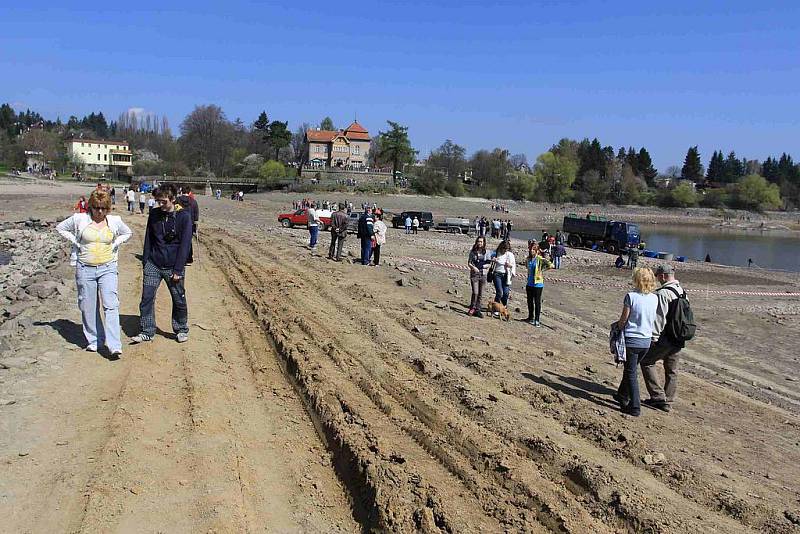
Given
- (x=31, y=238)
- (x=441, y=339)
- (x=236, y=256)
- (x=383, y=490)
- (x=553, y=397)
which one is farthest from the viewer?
(x=31, y=238)

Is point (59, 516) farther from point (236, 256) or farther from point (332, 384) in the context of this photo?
point (236, 256)

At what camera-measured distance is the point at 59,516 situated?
4070 mm

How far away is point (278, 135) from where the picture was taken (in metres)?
120

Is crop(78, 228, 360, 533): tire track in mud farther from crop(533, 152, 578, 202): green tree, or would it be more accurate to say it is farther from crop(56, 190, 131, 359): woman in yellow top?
crop(533, 152, 578, 202): green tree

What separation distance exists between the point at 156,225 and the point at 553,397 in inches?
203

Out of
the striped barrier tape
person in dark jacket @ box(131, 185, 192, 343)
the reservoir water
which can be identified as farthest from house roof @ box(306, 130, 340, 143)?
person in dark jacket @ box(131, 185, 192, 343)

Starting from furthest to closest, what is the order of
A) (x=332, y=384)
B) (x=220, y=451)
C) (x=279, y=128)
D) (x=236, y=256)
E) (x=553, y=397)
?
(x=279, y=128) < (x=236, y=256) < (x=553, y=397) < (x=332, y=384) < (x=220, y=451)

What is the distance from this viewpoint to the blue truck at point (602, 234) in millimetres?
42188

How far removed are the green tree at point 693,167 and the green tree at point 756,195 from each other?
27.8 metres

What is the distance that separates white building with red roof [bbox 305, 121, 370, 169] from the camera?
13312 cm

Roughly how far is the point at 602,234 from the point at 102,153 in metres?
138

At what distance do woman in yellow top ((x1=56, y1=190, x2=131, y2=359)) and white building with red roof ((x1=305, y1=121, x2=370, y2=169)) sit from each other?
125519 millimetres

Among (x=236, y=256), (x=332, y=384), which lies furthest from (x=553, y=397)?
(x=236, y=256)

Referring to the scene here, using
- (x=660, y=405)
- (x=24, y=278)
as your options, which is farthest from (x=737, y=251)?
(x=24, y=278)
